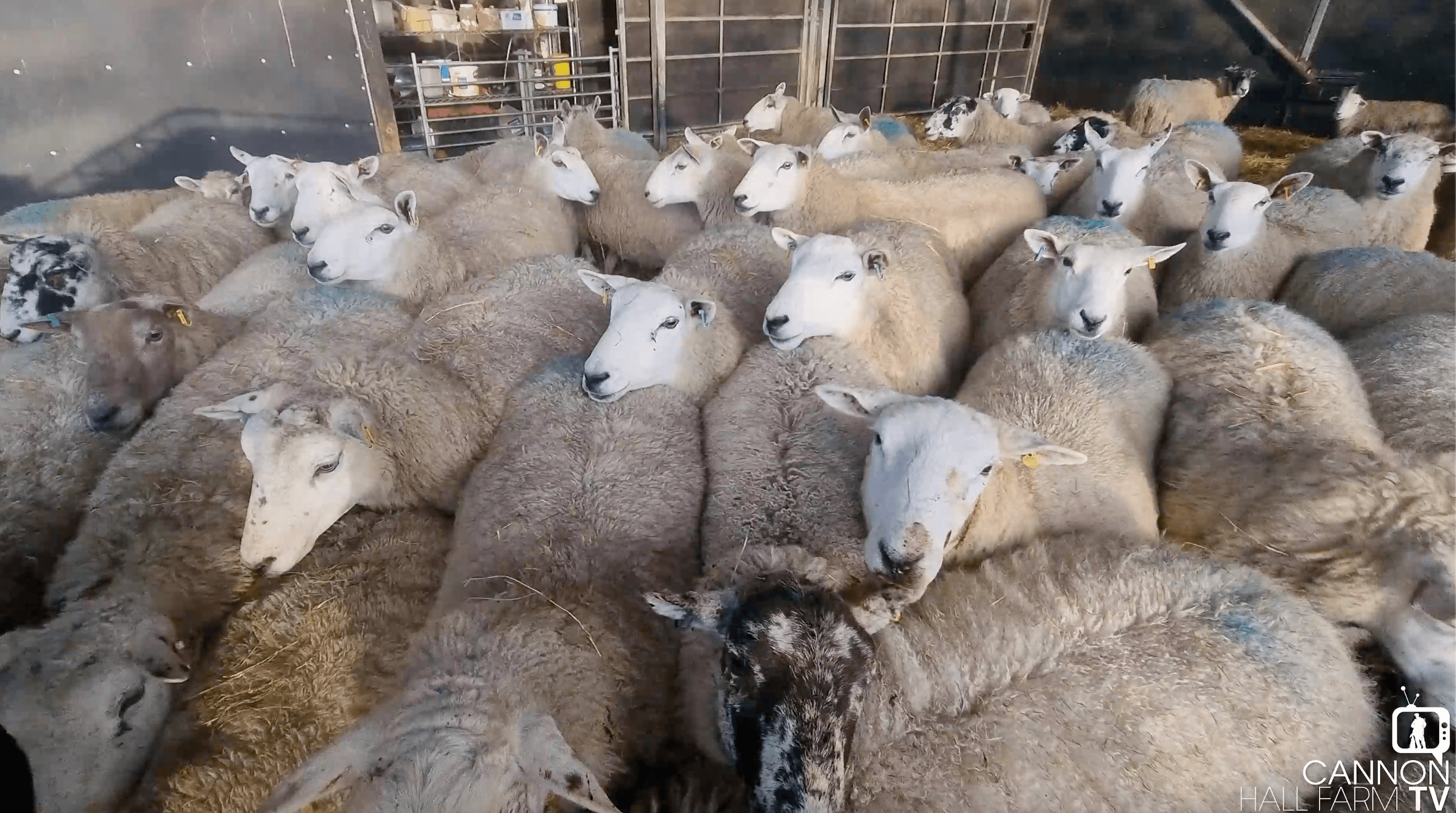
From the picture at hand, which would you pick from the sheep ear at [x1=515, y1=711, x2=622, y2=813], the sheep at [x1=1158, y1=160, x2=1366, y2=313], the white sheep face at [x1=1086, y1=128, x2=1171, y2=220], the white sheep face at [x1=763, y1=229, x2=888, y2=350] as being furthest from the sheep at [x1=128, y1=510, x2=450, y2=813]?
the white sheep face at [x1=1086, y1=128, x2=1171, y2=220]

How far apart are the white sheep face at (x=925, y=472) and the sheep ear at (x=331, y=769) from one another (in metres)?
1.41

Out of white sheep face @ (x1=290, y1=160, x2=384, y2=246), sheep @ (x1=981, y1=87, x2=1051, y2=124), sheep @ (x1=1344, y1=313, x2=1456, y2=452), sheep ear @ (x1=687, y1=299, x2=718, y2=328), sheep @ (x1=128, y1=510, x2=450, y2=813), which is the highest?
sheep @ (x1=981, y1=87, x2=1051, y2=124)

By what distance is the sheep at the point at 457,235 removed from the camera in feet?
12.1

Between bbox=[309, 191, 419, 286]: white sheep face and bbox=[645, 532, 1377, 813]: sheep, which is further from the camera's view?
bbox=[309, 191, 419, 286]: white sheep face

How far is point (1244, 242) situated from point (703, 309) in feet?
11.8

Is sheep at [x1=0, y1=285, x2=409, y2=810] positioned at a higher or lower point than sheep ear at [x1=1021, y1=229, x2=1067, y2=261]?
lower

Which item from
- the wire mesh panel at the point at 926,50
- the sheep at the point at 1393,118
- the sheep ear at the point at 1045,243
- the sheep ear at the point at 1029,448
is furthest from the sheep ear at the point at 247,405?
the sheep at the point at 1393,118

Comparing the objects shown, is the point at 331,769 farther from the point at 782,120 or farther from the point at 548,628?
the point at 782,120

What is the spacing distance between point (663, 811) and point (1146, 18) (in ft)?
43.1

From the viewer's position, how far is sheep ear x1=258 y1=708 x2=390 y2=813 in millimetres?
1324

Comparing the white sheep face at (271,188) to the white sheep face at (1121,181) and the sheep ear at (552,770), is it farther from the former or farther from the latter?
the white sheep face at (1121,181)

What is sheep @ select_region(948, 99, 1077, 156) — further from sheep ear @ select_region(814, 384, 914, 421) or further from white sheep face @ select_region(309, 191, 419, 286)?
white sheep face @ select_region(309, 191, 419, 286)

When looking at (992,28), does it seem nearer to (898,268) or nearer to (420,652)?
(898,268)

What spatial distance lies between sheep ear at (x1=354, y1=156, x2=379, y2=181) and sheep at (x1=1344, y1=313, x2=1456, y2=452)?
6218 millimetres
